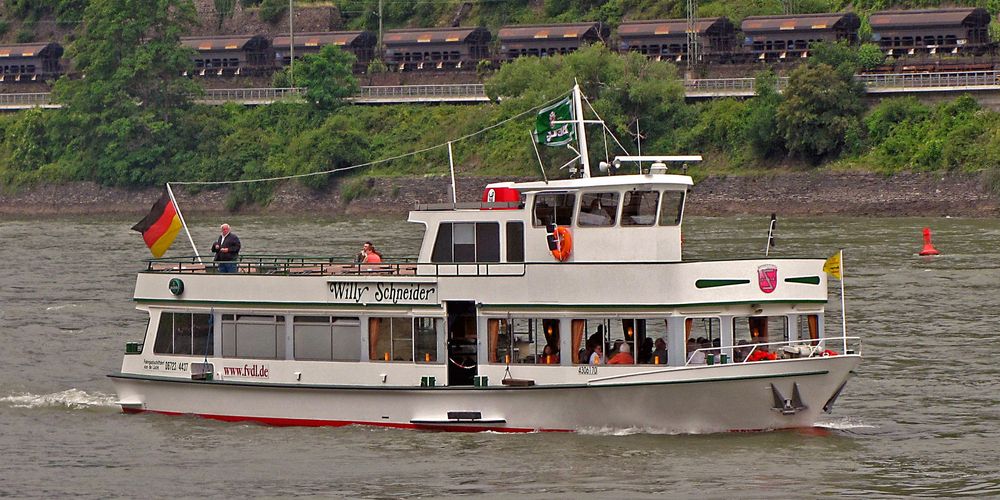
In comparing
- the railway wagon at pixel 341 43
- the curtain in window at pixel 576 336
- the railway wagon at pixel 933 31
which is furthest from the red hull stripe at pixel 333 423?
the railway wagon at pixel 341 43

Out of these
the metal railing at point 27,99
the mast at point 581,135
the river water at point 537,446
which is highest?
the metal railing at point 27,99

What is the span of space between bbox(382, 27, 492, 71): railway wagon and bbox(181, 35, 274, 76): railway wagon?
10.3 metres

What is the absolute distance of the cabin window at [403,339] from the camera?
28.0m

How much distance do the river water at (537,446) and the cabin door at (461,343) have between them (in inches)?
38.9

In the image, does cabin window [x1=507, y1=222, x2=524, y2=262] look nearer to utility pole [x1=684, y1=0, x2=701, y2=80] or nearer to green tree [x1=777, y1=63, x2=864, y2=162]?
green tree [x1=777, y1=63, x2=864, y2=162]

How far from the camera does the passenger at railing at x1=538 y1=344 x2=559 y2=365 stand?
2741 centimetres

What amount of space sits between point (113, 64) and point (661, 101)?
35.7 meters

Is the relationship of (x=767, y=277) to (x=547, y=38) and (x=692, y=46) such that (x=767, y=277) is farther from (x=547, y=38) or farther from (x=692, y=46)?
(x=547, y=38)

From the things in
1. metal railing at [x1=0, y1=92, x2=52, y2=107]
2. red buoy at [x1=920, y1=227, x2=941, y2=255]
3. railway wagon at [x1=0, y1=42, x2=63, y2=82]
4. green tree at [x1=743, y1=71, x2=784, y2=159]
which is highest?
railway wagon at [x1=0, y1=42, x2=63, y2=82]

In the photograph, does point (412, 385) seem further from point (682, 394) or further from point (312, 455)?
point (682, 394)

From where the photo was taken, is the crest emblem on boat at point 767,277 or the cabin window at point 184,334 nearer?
the crest emblem on boat at point 767,277

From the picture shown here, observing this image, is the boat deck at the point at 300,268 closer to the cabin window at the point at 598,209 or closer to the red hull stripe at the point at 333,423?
the red hull stripe at the point at 333,423

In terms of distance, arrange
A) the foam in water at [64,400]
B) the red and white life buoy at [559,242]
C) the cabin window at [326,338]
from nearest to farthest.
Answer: the red and white life buoy at [559,242], the cabin window at [326,338], the foam in water at [64,400]

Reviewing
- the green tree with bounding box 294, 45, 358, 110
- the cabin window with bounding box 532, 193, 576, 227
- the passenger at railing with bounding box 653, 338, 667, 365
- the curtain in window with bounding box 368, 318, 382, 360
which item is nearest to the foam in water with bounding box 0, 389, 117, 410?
the curtain in window with bounding box 368, 318, 382, 360
